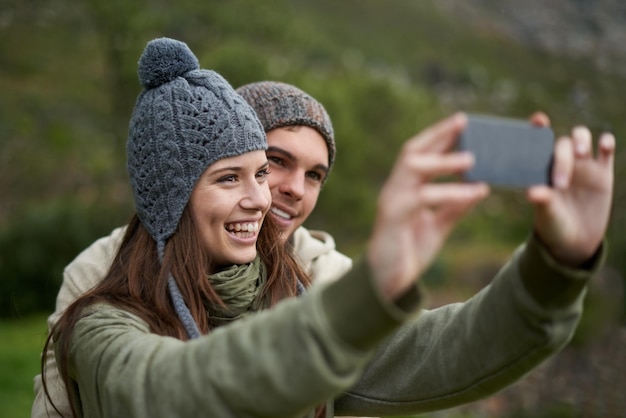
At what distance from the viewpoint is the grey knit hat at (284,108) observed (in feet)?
9.84

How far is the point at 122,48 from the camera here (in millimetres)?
10141

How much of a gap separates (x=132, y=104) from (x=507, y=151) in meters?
9.68

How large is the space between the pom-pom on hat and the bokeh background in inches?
171

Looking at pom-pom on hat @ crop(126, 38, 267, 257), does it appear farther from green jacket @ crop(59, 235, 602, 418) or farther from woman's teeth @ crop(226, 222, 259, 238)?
green jacket @ crop(59, 235, 602, 418)

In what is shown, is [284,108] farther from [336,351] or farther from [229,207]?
[336,351]

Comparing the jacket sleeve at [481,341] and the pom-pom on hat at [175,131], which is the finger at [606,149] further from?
the pom-pom on hat at [175,131]

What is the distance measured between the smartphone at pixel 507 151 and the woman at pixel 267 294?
0.03 meters

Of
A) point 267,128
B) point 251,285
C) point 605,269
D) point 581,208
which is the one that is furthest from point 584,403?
point 581,208

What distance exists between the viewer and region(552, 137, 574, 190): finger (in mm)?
1418

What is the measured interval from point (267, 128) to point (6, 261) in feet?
24.5

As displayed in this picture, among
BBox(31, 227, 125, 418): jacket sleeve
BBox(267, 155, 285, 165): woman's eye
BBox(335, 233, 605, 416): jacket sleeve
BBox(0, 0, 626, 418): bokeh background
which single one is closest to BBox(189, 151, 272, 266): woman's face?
BBox(335, 233, 605, 416): jacket sleeve

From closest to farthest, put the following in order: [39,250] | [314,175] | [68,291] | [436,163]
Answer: [436,163], [68,291], [314,175], [39,250]

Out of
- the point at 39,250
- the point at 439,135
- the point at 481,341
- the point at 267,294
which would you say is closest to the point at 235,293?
the point at 267,294

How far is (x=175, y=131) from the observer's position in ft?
7.23
